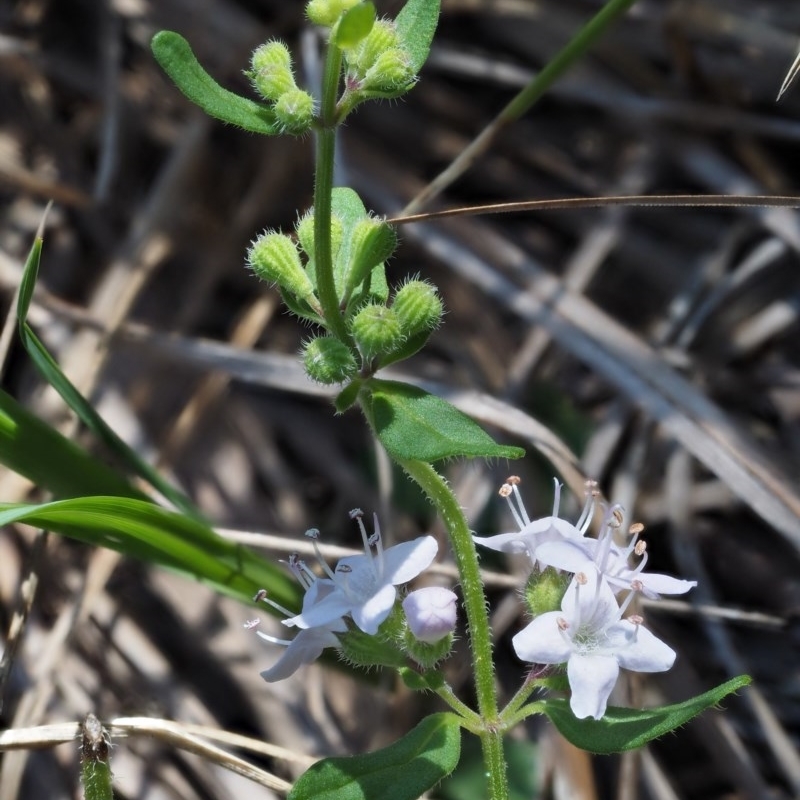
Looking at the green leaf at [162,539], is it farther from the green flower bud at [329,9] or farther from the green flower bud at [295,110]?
the green flower bud at [329,9]

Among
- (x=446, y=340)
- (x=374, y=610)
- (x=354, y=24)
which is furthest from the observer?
(x=446, y=340)

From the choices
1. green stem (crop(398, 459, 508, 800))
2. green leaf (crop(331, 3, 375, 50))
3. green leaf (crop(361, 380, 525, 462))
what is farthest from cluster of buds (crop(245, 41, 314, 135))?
green stem (crop(398, 459, 508, 800))

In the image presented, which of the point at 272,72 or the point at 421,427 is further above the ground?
the point at 272,72

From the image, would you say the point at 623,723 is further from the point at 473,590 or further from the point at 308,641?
the point at 308,641

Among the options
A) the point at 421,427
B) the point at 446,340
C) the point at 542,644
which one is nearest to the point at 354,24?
the point at 421,427

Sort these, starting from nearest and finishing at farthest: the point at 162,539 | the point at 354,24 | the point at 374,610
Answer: the point at 354,24, the point at 374,610, the point at 162,539

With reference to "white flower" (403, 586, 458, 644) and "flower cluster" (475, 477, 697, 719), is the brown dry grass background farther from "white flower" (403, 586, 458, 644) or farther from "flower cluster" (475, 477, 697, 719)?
"white flower" (403, 586, 458, 644)
